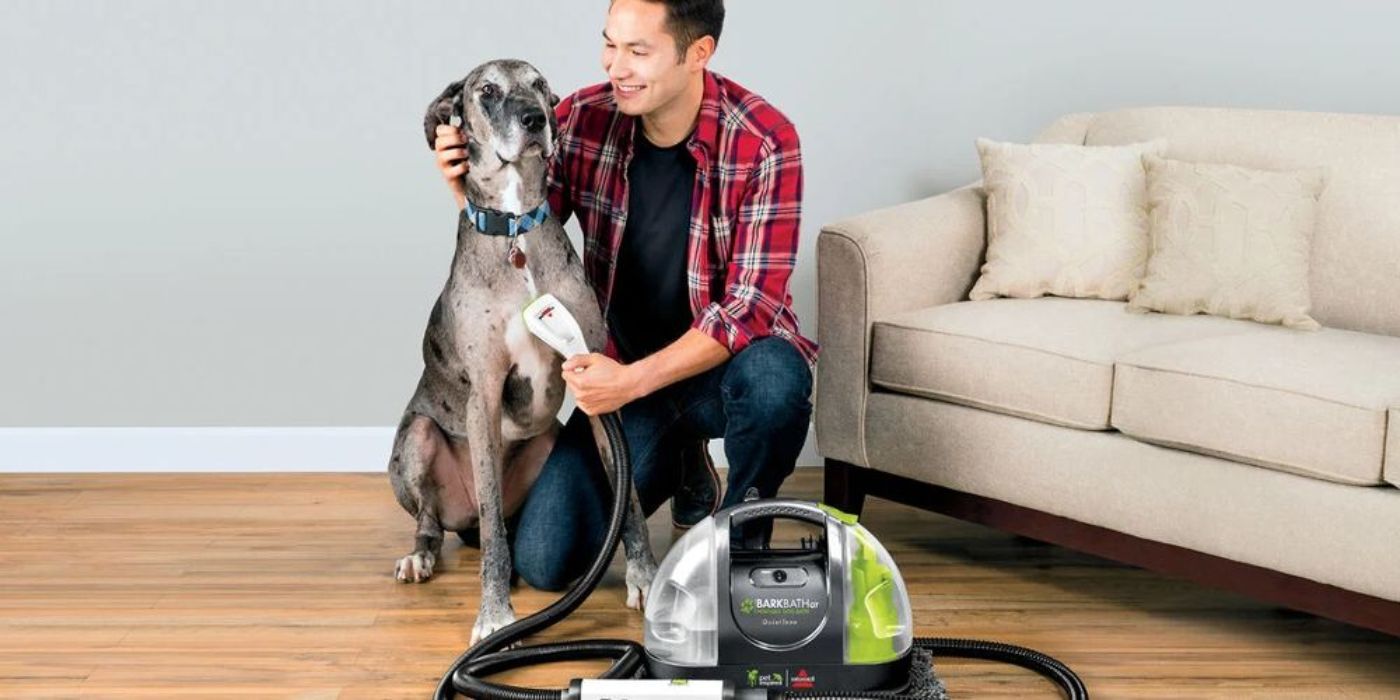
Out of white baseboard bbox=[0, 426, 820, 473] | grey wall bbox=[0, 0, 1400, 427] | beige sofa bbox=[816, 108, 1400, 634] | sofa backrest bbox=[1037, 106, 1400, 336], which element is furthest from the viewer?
white baseboard bbox=[0, 426, 820, 473]

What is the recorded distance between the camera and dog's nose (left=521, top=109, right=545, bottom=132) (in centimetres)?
244

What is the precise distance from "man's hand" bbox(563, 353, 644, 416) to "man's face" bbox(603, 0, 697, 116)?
427mm

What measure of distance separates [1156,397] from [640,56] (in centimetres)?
100

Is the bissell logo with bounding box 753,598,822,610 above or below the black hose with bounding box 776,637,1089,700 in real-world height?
above

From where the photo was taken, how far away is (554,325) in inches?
98.5

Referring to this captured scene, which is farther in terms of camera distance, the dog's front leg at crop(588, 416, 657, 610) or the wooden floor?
the dog's front leg at crop(588, 416, 657, 610)

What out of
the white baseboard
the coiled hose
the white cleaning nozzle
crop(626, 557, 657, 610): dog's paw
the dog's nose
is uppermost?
the dog's nose

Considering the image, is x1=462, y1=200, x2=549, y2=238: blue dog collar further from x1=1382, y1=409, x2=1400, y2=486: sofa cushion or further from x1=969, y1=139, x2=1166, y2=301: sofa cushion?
x1=1382, y1=409, x2=1400, y2=486: sofa cushion

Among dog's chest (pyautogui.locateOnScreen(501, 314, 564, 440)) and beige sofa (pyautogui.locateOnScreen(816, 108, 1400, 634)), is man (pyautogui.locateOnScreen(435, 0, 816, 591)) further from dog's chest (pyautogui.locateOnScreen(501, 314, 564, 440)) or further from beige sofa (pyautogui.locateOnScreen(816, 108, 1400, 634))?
beige sofa (pyautogui.locateOnScreen(816, 108, 1400, 634))

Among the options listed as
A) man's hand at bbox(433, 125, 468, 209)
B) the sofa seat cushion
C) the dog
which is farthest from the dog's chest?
the sofa seat cushion

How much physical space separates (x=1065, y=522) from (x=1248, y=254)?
60 centimetres

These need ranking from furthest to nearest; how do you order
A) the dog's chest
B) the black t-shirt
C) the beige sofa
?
the black t-shirt < the dog's chest < the beige sofa

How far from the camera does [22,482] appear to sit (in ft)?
11.9

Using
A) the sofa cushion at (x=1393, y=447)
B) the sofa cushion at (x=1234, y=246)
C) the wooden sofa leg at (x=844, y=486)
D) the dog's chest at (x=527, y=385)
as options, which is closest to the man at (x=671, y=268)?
the dog's chest at (x=527, y=385)
